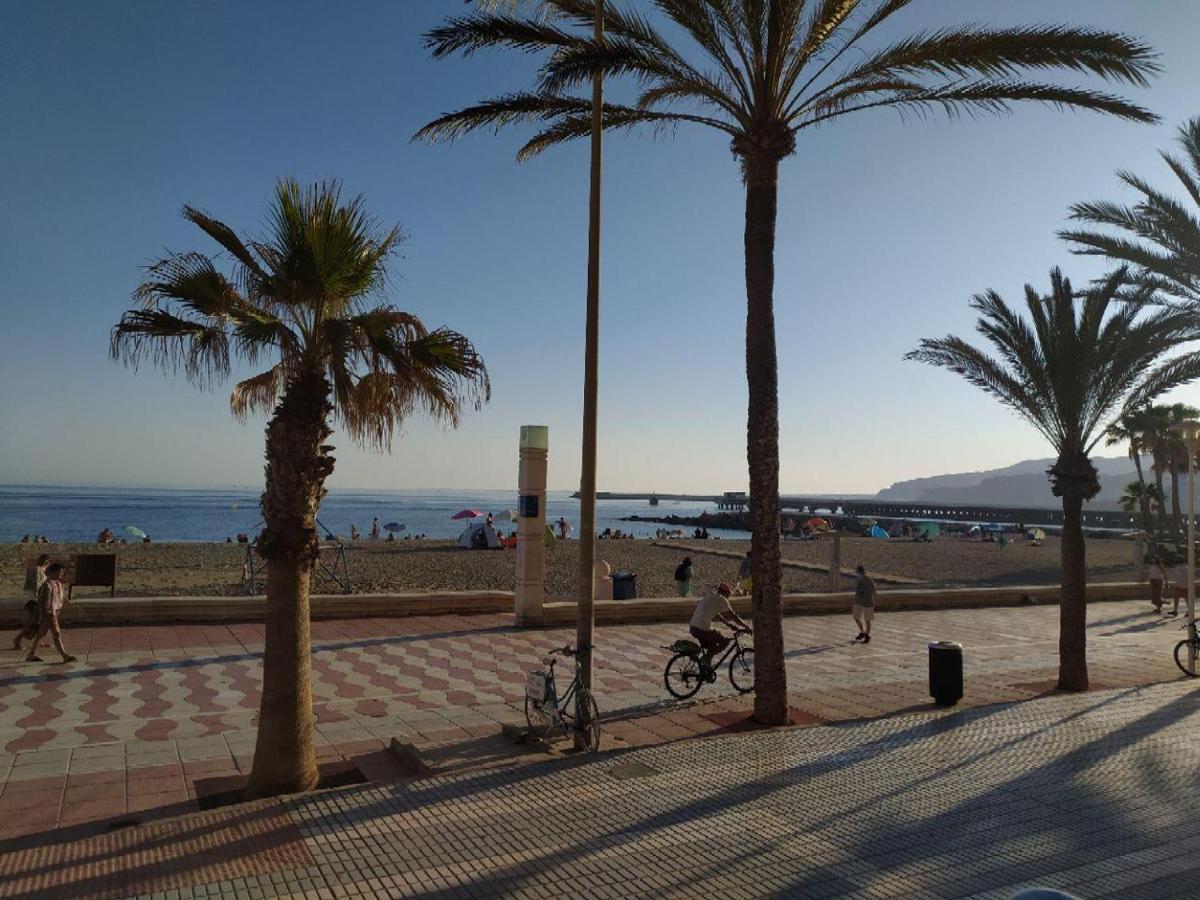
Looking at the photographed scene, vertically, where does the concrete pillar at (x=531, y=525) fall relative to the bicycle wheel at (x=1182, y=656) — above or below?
above

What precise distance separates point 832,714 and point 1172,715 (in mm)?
3845

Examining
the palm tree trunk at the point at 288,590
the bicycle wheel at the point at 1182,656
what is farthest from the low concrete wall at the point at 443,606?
the palm tree trunk at the point at 288,590

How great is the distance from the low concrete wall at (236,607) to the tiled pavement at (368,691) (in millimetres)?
400

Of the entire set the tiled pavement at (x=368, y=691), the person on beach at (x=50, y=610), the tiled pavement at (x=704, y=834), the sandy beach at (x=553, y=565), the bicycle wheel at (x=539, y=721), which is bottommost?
the sandy beach at (x=553, y=565)

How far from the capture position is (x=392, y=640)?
13.6 meters

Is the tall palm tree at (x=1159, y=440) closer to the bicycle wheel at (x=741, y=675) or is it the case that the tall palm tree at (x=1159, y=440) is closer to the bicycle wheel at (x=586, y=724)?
the bicycle wheel at (x=741, y=675)

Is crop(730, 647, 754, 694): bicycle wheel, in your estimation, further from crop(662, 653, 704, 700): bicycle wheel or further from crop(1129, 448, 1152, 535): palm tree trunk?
crop(1129, 448, 1152, 535): palm tree trunk

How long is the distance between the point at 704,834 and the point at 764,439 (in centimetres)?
450

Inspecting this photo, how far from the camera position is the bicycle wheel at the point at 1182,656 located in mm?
12898

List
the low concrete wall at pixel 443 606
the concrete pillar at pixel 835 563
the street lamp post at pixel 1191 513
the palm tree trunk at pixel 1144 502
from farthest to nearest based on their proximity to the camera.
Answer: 1. the palm tree trunk at pixel 1144 502
2. the concrete pillar at pixel 835 563
3. the low concrete wall at pixel 443 606
4. the street lamp post at pixel 1191 513

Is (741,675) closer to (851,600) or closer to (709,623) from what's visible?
(709,623)

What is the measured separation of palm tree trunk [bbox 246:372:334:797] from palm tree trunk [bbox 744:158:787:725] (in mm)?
4502

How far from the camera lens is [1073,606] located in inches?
471

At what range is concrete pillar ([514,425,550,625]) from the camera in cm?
1523
